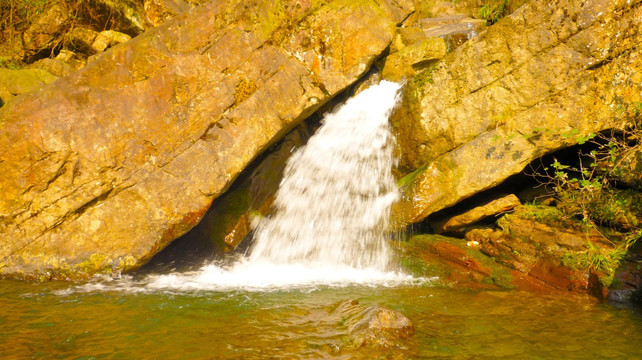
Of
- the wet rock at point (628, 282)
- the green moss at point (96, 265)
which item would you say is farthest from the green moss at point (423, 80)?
the green moss at point (96, 265)

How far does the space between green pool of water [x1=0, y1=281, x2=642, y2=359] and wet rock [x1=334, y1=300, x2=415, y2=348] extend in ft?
0.30

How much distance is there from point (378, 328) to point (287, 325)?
1.05 m

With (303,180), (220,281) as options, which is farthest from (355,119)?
(220,281)

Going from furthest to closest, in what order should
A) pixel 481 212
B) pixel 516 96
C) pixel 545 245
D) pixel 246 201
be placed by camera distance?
1. pixel 246 201
2. pixel 481 212
3. pixel 516 96
4. pixel 545 245

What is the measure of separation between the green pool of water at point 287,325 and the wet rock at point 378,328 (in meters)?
0.09

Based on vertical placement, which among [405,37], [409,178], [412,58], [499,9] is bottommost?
[409,178]

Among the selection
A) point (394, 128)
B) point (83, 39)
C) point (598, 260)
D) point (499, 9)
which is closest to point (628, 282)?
point (598, 260)

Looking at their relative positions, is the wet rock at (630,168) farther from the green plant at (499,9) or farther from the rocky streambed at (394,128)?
the green plant at (499,9)

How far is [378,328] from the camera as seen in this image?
3707 millimetres

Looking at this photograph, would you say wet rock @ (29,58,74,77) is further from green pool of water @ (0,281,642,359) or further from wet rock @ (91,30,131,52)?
green pool of water @ (0,281,642,359)

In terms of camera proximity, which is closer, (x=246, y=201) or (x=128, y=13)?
(x=246, y=201)

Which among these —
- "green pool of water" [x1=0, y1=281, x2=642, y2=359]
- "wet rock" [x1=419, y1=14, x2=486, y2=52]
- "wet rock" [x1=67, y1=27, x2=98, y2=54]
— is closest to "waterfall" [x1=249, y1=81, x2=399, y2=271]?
"green pool of water" [x1=0, y1=281, x2=642, y2=359]

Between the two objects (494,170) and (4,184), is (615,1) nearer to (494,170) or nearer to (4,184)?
(494,170)

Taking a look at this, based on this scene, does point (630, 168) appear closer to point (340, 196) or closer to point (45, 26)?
point (340, 196)
